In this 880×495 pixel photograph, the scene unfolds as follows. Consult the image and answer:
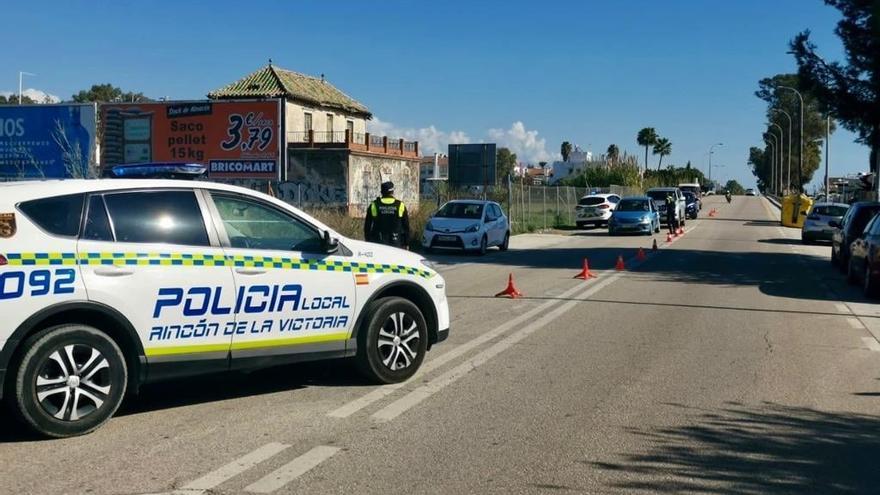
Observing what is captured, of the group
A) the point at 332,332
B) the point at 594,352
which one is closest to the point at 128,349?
the point at 332,332

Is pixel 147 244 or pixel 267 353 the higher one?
pixel 147 244

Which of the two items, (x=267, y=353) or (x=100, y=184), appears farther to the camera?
(x=267, y=353)

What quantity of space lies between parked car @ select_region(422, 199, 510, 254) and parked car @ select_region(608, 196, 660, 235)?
1070 centimetres

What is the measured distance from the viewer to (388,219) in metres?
12.7

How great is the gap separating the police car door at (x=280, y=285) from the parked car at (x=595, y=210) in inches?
1258

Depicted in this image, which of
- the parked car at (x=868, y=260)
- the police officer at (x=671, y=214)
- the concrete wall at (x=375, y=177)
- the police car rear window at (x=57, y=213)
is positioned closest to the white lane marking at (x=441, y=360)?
the police car rear window at (x=57, y=213)

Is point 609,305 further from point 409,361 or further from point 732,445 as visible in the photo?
point 732,445

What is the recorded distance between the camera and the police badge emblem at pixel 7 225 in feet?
17.0

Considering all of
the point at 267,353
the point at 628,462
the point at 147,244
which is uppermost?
the point at 147,244

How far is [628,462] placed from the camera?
17.0 ft

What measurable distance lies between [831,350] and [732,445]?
4.32 m

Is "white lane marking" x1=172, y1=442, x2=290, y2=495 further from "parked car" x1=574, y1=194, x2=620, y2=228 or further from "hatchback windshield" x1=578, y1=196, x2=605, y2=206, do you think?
"hatchback windshield" x1=578, y1=196, x2=605, y2=206

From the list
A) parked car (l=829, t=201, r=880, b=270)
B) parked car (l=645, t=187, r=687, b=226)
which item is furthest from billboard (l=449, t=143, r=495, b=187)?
parked car (l=829, t=201, r=880, b=270)

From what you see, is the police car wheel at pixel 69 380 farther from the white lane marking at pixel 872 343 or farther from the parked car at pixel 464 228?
the parked car at pixel 464 228
